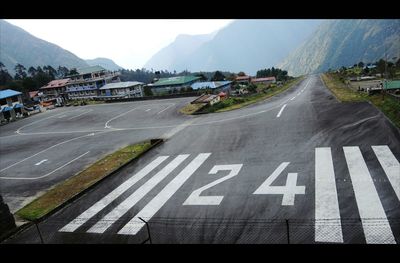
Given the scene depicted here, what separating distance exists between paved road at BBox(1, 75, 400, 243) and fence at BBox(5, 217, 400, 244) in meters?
0.04

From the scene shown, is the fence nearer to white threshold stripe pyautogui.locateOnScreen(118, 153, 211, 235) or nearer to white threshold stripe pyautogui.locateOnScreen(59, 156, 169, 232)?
white threshold stripe pyautogui.locateOnScreen(118, 153, 211, 235)

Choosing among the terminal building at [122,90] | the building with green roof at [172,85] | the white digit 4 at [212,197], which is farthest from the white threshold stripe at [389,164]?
the building with green roof at [172,85]

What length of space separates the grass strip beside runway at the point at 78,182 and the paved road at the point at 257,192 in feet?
3.41

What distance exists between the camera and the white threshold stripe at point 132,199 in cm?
1427

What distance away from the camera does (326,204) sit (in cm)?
1341

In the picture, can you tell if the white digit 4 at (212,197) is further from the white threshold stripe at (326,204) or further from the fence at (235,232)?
the white threshold stripe at (326,204)

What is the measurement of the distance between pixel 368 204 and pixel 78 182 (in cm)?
1598

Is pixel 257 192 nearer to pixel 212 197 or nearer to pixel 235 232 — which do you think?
pixel 212 197

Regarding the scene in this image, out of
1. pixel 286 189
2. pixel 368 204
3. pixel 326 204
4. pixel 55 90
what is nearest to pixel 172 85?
pixel 55 90

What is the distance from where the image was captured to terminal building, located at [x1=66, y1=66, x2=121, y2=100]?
3807 inches
